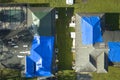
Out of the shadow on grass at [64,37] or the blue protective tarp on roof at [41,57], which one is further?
the shadow on grass at [64,37]

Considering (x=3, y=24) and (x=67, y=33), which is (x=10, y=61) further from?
(x=67, y=33)

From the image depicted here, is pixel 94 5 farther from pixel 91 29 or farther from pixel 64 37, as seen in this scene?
pixel 64 37

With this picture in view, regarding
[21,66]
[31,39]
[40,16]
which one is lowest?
[21,66]

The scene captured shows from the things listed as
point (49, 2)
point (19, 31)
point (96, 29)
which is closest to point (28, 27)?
point (19, 31)

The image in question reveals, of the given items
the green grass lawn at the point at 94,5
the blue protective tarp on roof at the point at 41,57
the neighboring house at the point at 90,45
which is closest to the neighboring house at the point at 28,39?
the blue protective tarp on roof at the point at 41,57

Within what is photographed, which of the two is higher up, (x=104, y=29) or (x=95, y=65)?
(x=104, y=29)

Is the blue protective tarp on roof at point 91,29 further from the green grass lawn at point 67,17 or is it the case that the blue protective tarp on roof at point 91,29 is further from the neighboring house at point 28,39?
the neighboring house at point 28,39

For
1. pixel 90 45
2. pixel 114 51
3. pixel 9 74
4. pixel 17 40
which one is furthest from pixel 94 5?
pixel 9 74
